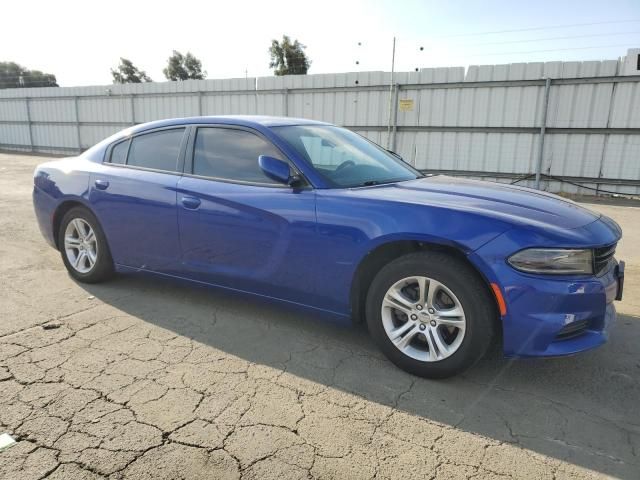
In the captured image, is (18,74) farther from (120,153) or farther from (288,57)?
(120,153)

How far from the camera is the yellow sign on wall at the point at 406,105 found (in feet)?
44.4

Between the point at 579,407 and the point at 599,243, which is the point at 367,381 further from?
the point at 599,243

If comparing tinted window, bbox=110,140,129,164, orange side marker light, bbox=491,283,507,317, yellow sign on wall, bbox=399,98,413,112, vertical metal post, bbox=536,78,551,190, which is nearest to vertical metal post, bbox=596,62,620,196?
vertical metal post, bbox=536,78,551,190

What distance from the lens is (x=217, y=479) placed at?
2012mm

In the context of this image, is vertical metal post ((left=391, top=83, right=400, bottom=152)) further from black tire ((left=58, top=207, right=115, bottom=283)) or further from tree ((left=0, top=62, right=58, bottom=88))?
tree ((left=0, top=62, right=58, bottom=88))

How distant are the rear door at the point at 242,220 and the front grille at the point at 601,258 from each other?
1.61m

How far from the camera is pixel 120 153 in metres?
4.30

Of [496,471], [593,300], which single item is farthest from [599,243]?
[496,471]

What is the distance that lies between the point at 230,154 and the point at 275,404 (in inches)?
75.5

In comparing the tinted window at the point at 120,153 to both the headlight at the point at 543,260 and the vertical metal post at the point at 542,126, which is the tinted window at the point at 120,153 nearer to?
the headlight at the point at 543,260

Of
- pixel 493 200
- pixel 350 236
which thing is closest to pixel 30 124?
pixel 350 236

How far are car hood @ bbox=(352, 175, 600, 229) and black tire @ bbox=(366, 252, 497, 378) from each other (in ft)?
1.14

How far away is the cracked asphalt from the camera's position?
2123mm

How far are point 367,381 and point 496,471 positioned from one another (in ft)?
2.98
